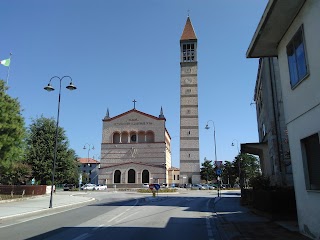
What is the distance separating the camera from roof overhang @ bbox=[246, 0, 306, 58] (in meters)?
8.59

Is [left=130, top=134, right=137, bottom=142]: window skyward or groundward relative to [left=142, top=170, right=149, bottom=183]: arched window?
skyward

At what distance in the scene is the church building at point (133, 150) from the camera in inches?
2992

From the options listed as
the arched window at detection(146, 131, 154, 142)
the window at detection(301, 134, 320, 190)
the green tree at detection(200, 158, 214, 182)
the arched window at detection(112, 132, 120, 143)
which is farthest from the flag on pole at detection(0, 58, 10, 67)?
the green tree at detection(200, 158, 214, 182)

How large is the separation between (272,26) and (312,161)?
13.6 feet

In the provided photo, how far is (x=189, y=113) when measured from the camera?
79.8 m

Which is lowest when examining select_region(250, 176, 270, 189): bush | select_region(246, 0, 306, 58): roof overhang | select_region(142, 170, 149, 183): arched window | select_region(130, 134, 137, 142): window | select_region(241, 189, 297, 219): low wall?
select_region(241, 189, 297, 219): low wall

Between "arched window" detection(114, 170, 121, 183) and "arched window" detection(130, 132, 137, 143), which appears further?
"arched window" detection(130, 132, 137, 143)

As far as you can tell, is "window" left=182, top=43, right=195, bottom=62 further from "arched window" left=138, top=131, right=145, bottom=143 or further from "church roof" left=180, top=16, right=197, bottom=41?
"arched window" left=138, top=131, right=145, bottom=143

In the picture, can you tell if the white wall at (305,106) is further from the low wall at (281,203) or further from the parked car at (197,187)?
the parked car at (197,187)

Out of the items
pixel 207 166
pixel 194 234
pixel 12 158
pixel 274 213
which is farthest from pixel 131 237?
pixel 207 166

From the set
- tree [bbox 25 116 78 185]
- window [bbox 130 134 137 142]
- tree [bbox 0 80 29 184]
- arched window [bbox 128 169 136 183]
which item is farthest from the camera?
window [bbox 130 134 137 142]

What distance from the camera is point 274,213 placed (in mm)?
13742

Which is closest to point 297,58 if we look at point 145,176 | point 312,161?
point 312,161

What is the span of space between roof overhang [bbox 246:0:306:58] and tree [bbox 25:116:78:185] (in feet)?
123
